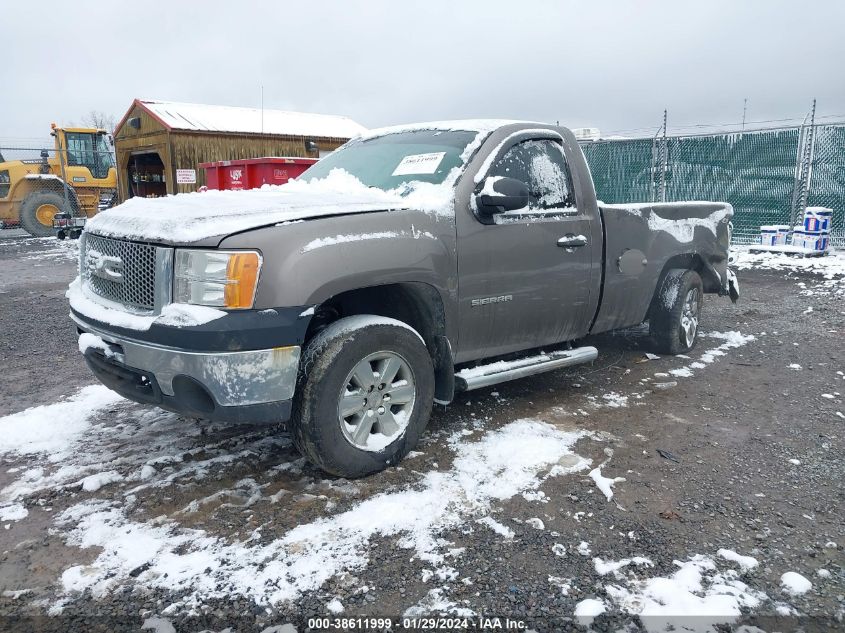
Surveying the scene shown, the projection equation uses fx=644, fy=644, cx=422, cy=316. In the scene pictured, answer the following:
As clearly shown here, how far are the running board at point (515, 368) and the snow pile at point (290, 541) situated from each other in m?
0.53

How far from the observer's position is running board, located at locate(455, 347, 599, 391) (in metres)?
3.86

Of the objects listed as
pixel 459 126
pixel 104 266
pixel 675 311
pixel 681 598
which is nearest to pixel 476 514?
pixel 681 598

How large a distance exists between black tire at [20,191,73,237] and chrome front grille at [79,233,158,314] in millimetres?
17921

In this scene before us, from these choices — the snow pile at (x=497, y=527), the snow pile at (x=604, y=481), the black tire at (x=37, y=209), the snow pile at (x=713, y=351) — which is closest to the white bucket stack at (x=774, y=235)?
the snow pile at (x=713, y=351)

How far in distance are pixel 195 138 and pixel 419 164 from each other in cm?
1668

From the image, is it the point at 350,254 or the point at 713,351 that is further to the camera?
the point at 713,351

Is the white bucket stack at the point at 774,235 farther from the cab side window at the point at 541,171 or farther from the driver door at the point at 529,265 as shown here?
the cab side window at the point at 541,171

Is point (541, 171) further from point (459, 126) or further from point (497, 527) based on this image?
point (497, 527)

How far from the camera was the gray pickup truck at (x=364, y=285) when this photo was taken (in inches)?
116

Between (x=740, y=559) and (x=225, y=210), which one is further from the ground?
(x=225, y=210)

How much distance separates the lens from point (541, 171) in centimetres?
439

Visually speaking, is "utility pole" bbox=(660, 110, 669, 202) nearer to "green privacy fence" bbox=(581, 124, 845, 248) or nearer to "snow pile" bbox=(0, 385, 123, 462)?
"green privacy fence" bbox=(581, 124, 845, 248)

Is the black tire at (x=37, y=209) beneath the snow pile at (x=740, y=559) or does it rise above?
above

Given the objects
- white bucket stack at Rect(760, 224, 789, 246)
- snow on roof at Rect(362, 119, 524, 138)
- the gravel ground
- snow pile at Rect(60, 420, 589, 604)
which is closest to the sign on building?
the gravel ground
